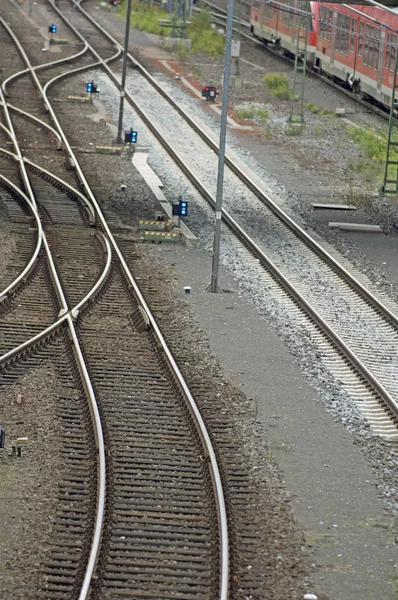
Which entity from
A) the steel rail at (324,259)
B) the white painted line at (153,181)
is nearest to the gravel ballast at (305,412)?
the white painted line at (153,181)

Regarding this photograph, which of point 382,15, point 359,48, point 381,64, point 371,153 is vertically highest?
point 382,15

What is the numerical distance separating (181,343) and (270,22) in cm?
3584

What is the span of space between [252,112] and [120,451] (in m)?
26.4

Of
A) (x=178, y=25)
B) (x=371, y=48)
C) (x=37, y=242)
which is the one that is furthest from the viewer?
(x=178, y=25)

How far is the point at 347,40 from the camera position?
40.7 m

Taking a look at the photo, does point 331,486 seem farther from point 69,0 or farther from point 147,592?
point 69,0

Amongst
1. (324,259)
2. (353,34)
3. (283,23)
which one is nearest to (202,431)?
(324,259)

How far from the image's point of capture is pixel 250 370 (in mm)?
15969

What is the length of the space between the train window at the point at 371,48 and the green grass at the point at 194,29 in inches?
452

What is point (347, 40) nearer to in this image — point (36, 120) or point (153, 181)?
point (36, 120)

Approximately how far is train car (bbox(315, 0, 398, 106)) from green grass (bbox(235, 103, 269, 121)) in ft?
11.1

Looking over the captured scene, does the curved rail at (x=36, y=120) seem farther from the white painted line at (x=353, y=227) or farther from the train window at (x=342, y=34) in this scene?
the train window at (x=342, y=34)

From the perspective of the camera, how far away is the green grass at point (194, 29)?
50250 mm

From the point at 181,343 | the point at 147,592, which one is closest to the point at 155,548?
the point at 147,592
